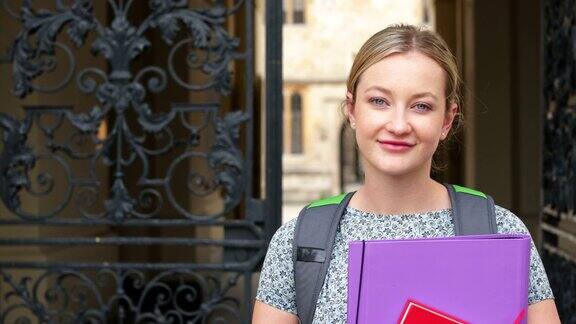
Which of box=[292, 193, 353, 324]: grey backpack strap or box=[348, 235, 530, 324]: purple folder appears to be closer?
box=[348, 235, 530, 324]: purple folder

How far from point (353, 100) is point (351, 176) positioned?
36.1 metres

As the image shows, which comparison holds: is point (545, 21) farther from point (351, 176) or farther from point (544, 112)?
point (351, 176)

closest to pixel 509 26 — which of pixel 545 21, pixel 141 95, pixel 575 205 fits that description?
pixel 545 21

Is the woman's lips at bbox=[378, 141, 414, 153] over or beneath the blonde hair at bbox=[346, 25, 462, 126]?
beneath

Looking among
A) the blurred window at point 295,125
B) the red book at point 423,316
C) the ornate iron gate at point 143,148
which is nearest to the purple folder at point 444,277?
the red book at point 423,316

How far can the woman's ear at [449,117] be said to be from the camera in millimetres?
1745

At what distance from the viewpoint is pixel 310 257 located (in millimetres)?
1715

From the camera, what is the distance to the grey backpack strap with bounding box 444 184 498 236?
167 centimetres

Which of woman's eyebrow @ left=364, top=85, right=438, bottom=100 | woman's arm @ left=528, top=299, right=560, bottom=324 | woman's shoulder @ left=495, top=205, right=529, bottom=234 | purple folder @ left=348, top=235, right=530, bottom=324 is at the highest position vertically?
woman's eyebrow @ left=364, top=85, right=438, bottom=100

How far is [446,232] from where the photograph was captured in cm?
173

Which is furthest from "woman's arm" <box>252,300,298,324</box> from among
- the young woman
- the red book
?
the red book

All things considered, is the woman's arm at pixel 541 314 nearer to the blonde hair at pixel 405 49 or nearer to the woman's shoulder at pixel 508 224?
the woman's shoulder at pixel 508 224

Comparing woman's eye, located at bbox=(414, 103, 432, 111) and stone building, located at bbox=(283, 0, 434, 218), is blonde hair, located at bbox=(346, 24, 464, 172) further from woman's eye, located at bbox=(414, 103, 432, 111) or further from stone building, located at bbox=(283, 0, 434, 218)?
stone building, located at bbox=(283, 0, 434, 218)

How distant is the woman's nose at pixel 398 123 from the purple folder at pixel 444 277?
0.86ft
